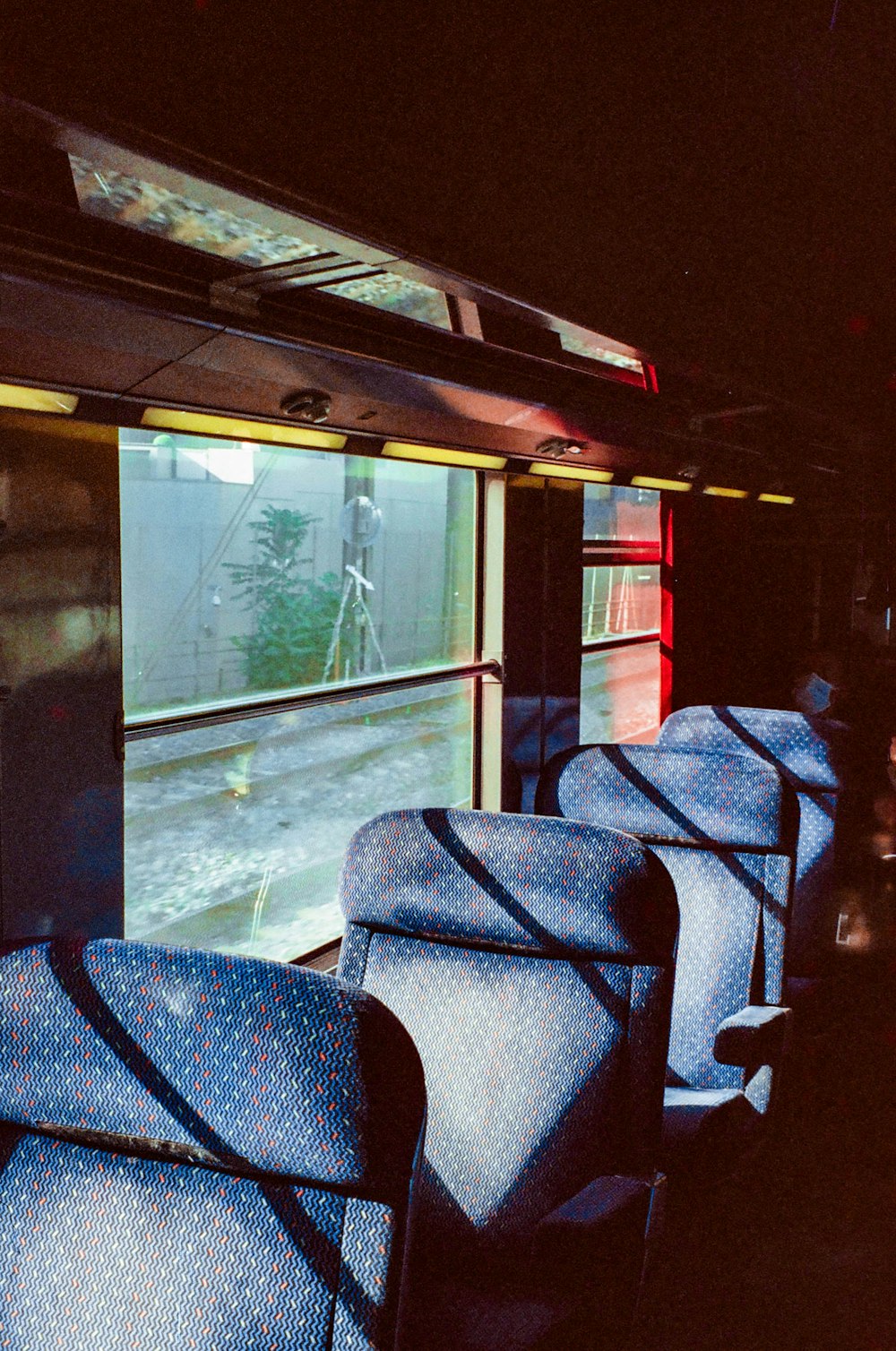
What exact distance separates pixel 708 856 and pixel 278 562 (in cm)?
1687

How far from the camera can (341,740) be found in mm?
25453

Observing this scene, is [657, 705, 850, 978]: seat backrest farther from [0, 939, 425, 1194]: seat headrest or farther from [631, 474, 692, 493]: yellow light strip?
[0, 939, 425, 1194]: seat headrest

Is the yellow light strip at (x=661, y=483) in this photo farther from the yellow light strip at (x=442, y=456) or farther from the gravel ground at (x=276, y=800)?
the gravel ground at (x=276, y=800)

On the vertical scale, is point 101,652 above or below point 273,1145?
above

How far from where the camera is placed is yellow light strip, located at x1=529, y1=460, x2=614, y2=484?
392 centimetres

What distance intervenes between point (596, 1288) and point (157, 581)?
14.8 m

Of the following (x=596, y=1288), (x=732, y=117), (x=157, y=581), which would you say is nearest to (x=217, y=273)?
(x=596, y=1288)

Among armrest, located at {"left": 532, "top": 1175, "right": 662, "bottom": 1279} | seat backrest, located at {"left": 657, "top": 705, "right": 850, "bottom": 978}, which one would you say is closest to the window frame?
seat backrest, located at {"left": 657, "top": 705, "right": 850, "bottom": 978}

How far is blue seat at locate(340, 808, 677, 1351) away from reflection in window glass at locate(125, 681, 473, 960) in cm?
1011

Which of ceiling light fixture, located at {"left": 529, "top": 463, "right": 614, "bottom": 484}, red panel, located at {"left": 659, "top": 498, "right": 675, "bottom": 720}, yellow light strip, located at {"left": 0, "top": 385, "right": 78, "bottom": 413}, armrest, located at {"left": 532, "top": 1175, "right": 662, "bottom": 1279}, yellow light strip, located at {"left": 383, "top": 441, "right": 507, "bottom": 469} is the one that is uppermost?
ceiling light fixture, located at {"left": 529, "top": 463, "right": 614, "bottom": 484}

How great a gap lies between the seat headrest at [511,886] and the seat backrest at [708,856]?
27.8 inches

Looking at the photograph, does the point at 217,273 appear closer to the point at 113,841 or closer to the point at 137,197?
the point at 137,197

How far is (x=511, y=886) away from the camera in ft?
6.24

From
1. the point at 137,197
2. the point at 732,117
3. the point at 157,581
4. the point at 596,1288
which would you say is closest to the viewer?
the point at 596,1288
